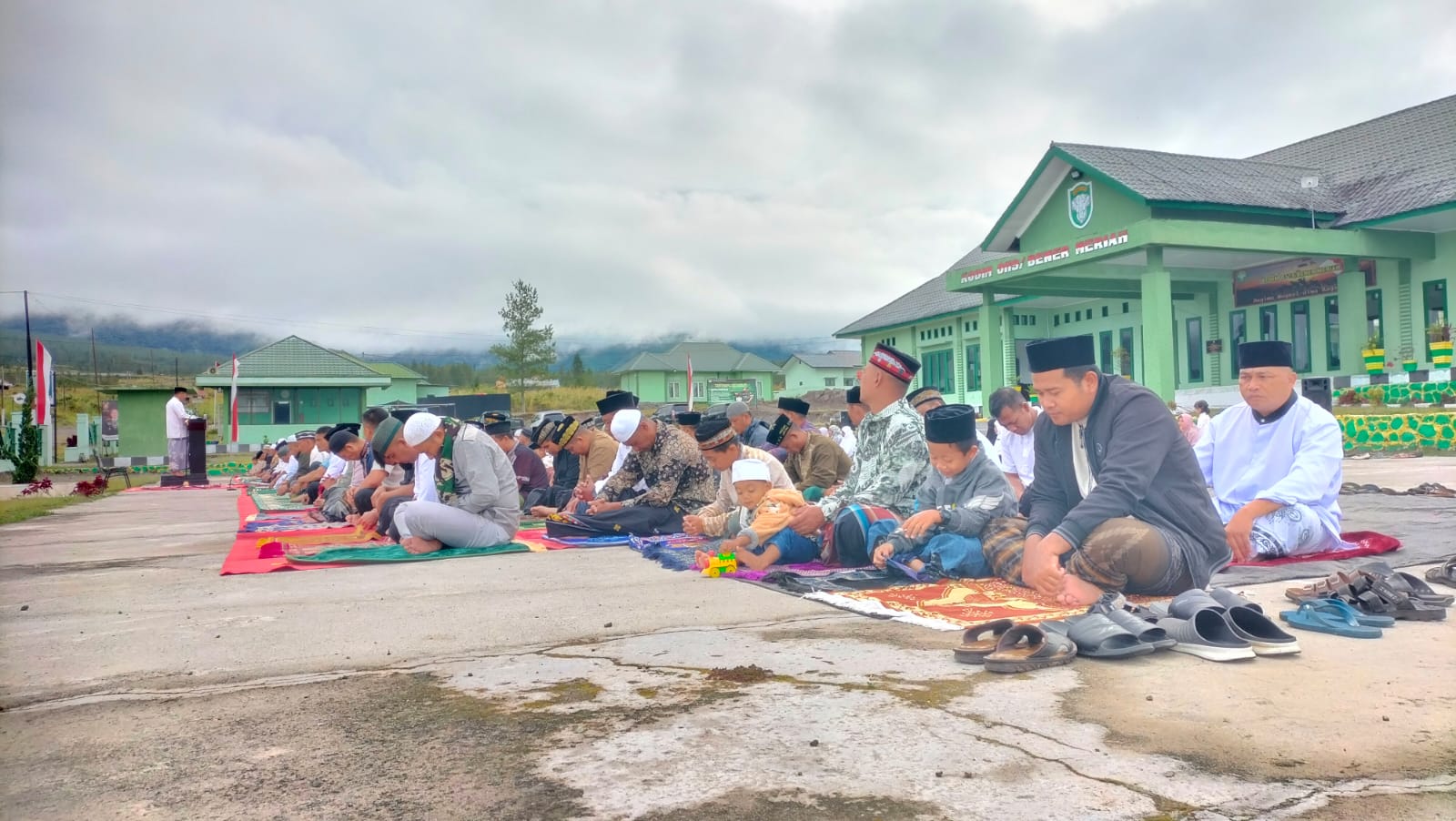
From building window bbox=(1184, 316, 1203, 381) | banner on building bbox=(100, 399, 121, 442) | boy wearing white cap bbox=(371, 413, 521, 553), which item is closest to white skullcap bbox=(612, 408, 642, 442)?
boy wearing white cap bbox=(371, 413, 521, 553)

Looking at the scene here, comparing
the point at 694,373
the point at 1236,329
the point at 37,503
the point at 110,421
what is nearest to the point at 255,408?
the point at 110,421

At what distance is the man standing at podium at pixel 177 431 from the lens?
18828 millimetres

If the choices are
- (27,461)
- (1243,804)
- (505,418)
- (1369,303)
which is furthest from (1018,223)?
(1243,804)

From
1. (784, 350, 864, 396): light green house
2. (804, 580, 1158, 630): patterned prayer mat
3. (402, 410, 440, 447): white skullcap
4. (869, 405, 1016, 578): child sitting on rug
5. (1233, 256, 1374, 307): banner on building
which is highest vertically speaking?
(784, 350, 864, 396): light green house

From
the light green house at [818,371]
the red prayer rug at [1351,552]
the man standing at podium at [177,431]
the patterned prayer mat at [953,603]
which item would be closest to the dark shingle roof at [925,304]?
the man standing at podium at [177,431]

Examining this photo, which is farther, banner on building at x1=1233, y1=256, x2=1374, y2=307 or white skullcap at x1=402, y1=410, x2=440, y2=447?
banner on building at x1=1233, y1=256, x2=1374, y2=307

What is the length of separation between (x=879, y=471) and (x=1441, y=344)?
16839mm

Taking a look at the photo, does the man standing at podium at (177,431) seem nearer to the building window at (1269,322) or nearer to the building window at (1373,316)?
the building window at (1269,322)

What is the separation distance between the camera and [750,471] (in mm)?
5879

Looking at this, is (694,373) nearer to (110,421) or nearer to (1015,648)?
(110,421)

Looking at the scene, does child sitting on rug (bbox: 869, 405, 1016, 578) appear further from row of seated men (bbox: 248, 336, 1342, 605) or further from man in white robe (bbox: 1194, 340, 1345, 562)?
man in white robe (bbox: 1194, 340, 1345, 562)

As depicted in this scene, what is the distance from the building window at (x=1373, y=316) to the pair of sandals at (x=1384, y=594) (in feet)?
61.4

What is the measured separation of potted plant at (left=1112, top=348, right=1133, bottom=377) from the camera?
83.0 feet

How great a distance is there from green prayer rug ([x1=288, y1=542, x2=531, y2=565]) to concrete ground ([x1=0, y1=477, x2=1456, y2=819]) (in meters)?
1.90
